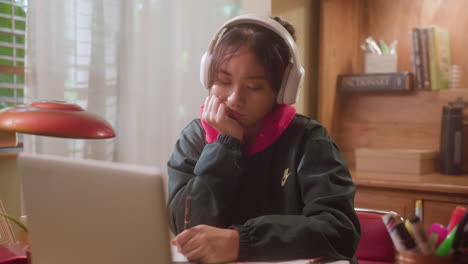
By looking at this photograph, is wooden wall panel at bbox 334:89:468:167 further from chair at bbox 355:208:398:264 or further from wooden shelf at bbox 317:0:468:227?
chair at bbox 355:208:398:264

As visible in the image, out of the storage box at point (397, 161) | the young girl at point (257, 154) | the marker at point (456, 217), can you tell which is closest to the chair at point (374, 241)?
the young girl at point (257, 154)

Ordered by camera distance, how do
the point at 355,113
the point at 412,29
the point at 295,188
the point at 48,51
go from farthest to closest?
the point at 355,113
the point at 412,29
the point at 48,51
the point at 295,188

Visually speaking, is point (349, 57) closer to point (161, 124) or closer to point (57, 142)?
point (161, 124)

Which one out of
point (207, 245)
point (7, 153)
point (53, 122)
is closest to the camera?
point (53, 122)

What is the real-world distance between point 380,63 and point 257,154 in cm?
161

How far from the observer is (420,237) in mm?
617

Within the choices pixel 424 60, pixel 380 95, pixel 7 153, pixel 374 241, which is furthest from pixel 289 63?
pixel 380 95

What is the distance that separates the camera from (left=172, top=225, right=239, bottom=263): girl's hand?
2.55 ft

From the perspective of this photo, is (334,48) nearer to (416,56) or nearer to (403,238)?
(416,56)

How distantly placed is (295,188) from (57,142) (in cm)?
90

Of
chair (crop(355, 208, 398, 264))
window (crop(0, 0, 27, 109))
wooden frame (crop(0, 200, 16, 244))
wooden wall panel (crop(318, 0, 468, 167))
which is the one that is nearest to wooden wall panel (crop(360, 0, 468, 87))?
wooden wall panel (crop(318, 0, 468, 167))

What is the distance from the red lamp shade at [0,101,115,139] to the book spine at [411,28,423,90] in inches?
79.2

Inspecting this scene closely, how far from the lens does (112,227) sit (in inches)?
22.0

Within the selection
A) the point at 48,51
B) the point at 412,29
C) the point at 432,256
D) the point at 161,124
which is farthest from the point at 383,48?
the point at 432,256
